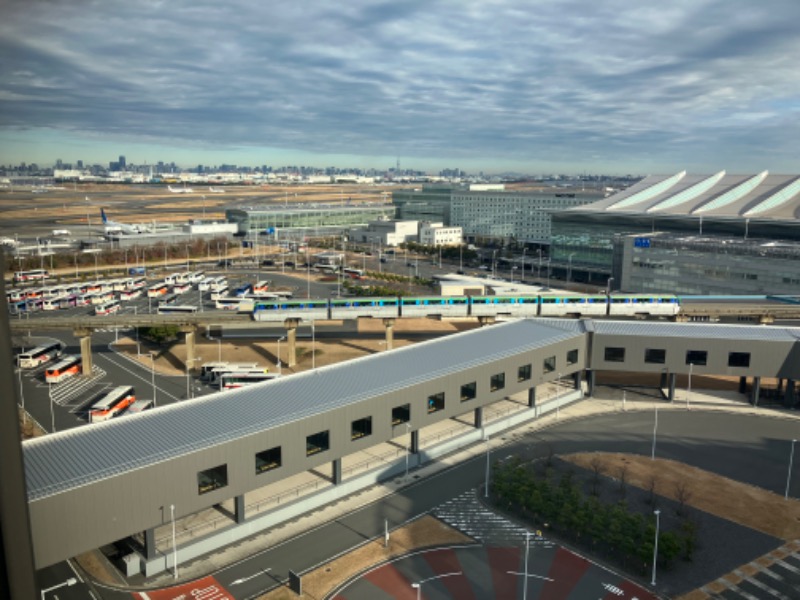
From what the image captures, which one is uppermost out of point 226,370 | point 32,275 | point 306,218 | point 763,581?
point 306,218

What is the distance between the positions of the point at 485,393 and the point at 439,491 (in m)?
6.80

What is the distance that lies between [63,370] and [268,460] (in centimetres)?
2532

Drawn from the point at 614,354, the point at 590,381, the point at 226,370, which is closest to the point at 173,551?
the point at 226,370

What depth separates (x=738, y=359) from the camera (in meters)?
36.5

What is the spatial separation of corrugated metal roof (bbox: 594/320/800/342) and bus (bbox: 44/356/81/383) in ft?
116

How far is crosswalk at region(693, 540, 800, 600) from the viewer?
63.5 ft

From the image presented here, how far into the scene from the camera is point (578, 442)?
102ft

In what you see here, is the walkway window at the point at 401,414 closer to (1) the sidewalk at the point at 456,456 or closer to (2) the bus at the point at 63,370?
(1) the sidewalk at the point at 456,456

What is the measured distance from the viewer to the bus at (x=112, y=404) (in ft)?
108

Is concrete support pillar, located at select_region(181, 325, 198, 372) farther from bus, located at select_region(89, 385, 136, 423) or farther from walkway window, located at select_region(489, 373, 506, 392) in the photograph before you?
walkway window, located at select_region(489, 373, 506, 392)

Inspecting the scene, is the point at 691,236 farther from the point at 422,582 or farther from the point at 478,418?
the point at 422,582

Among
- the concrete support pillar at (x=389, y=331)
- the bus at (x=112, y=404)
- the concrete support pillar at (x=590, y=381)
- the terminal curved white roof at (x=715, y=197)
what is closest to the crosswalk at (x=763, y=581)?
the concrete support pillar at (x=590, y=381)

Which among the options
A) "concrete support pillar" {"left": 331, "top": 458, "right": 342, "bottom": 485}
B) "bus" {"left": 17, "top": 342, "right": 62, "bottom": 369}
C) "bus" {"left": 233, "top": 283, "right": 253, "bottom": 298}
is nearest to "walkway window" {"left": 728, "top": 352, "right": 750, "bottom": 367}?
"concrete support pillar" {"left": 331, "top": 458, "right": 342, "bottom": 485}

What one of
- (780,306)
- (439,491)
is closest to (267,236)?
(780,306)
